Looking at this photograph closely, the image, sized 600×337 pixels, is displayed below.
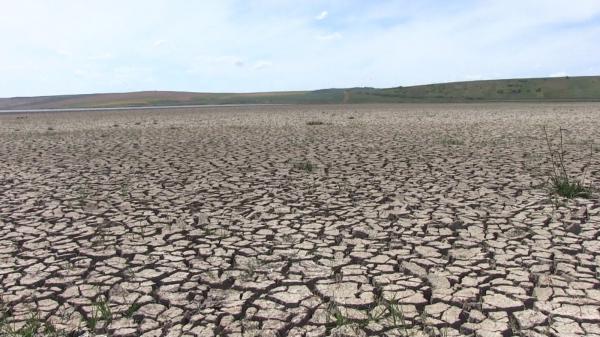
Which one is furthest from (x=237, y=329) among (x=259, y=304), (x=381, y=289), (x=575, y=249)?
(x=575, y=249)

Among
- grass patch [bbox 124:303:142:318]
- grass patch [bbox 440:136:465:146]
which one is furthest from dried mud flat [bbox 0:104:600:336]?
grass patch [bbox 440:136:465:146]

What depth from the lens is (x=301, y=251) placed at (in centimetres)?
425

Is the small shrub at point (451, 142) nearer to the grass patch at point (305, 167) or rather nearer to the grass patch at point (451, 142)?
the grass patch at point (451, 142)

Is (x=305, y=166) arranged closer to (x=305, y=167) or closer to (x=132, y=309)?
(x=305, y=167)

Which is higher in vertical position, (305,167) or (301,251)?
(305,167)

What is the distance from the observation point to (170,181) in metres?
7.59

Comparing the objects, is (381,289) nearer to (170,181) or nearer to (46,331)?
(46,331)

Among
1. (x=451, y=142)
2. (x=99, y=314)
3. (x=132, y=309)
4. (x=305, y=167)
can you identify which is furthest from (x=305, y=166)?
(x=99, y=314)

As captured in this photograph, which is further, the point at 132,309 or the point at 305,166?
the point at 305,166

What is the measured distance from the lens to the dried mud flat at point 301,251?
3021 mm

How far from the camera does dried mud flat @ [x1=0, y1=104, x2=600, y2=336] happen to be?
119 inches

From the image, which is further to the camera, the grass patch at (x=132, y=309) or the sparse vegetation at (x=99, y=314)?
the grass patch at (x=132, y=309)

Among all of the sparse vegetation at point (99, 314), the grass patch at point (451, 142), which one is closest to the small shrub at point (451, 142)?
the grass patch at point (451, 142)

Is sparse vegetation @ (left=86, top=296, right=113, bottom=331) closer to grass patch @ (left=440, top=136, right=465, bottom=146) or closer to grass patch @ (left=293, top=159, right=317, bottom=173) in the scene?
grass patch @ (left=293, top=159, right=317, bottom=173)
